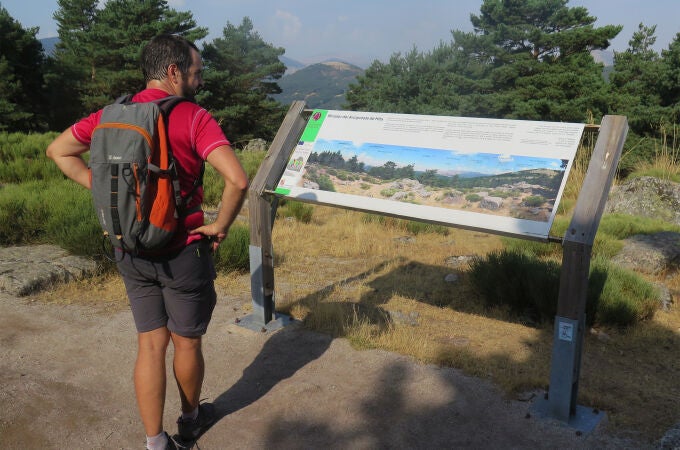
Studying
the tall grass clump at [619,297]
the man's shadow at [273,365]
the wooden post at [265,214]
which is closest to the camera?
the man's shadow at [273,365]

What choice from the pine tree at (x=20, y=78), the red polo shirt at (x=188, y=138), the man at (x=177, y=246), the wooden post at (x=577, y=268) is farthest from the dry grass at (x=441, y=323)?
the pine tree at (x=20, y=78)

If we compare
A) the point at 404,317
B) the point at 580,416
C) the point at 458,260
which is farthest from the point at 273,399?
the point at 458,260

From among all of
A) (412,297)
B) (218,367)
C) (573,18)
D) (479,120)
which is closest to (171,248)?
(218,367)

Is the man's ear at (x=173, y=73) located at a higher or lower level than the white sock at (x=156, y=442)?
higher

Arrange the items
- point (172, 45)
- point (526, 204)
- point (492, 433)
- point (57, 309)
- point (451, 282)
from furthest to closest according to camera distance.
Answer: point (451, 282), point (57, 309), point (526, 204), point (492, 433), point (172, 45)

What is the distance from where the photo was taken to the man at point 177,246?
2.09 meters

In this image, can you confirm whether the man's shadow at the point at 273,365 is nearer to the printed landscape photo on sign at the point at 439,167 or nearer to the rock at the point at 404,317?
the rock at the point at 404,317

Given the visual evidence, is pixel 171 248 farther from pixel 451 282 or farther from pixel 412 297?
pixel 451 282

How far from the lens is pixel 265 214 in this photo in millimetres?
3812

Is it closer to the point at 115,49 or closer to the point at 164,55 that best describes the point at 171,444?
the point at 164,55

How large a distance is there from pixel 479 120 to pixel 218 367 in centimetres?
210

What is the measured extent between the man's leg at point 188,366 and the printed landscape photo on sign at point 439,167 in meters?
1.37

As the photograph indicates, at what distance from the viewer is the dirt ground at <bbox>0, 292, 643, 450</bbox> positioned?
2602mm

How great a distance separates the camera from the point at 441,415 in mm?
2791
